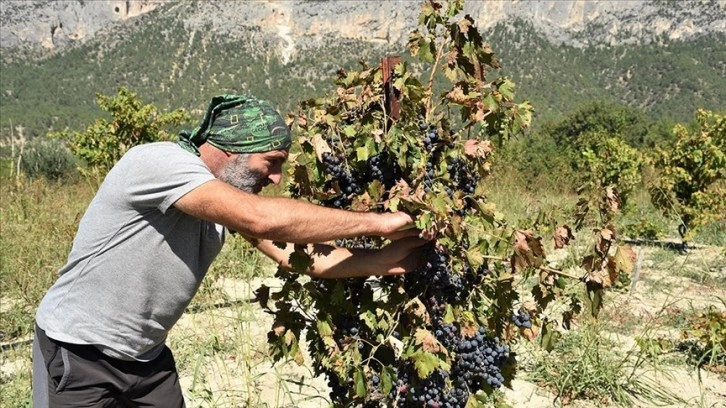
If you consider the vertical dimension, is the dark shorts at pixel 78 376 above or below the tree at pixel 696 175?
above

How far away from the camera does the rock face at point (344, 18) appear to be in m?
102

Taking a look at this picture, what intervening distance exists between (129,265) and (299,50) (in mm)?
122657

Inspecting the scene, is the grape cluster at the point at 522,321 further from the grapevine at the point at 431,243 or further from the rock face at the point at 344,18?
the rock face at the point at 344,18

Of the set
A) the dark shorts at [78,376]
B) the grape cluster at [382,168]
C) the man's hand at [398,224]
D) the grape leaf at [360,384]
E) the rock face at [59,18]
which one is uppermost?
the grape cluster at [382,168]

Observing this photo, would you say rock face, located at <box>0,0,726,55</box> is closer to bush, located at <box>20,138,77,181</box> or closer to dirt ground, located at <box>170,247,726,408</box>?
bush, located at <box>20,138,77,181</box>

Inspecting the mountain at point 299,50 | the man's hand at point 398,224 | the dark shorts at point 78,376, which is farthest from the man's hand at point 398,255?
the mountain at point 299,50

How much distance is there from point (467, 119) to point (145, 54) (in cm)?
11373

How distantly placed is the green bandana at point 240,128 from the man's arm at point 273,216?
26 cm

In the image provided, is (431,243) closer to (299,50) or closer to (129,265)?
(129,265)

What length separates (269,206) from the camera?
1822 mm

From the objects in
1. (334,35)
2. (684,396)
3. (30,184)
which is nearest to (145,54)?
(334,35)

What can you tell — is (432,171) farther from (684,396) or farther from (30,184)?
(30,184)

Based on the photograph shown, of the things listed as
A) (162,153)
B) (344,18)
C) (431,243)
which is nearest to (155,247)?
(162,153)

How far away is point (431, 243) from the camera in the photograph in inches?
79.7
